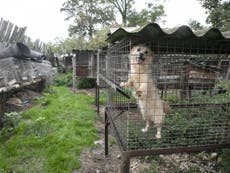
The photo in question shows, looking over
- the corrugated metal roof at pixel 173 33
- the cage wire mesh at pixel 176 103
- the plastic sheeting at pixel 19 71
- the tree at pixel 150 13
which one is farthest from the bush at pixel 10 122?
the tree at pixel 150 13

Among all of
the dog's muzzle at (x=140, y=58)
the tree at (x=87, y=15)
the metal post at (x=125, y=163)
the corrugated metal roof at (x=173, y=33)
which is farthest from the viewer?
the tree at (x=87, y=15)

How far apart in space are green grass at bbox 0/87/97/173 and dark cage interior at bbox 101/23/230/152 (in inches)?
35.0

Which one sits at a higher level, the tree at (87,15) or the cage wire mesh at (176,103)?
the tree at (87,15)

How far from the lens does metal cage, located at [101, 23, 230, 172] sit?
1913 mm

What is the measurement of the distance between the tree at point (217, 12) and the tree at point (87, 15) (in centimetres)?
1277

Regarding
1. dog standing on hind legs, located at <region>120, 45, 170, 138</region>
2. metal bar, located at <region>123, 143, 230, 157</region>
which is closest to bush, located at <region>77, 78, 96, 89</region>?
dog standing on hind legs, located at <region>120, 45, 170, 138</region>

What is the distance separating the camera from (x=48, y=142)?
3.62m

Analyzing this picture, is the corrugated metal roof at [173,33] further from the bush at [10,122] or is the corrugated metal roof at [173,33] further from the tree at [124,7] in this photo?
the tree at [124,7]

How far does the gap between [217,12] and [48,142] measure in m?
7.17

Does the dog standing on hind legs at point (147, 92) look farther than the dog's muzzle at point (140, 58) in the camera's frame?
Yes

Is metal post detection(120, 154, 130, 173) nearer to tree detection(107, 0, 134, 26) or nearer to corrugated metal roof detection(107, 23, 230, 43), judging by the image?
corrugated metal roof detection(107, 23, 230, 43)

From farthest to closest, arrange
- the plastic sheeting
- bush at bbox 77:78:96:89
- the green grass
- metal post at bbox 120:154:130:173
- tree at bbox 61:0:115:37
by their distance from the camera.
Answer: tree at bbox 61:0:115:37 < bush at bbox 77:78:96:89 < the plastic sheeting < the green grass < metal post at bbox 120:154:130:173

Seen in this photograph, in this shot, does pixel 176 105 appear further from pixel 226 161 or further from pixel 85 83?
pixel 85 83

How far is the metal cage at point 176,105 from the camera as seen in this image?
191cm
